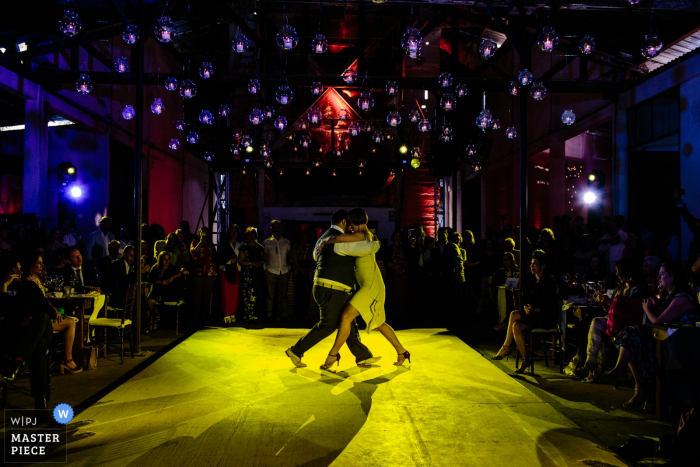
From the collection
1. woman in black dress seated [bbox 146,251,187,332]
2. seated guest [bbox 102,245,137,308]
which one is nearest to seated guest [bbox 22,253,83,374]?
seated guest [bbox 102,245,137,308]

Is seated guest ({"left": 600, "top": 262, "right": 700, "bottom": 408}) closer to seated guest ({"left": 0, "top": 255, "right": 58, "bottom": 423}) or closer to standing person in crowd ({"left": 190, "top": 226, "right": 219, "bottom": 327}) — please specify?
seated guest ({"left": 0, "top": 255, "right": 58, "bottom": 423})

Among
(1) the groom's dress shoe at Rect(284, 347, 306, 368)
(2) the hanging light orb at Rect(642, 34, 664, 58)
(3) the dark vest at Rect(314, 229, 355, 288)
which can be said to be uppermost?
(2) the hanging light orb at Rect(642, 34, 664, 58)

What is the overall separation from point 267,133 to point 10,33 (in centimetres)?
876

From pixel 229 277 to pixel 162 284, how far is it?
1.21m

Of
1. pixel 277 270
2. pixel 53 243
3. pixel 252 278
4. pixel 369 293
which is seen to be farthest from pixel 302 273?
pixel 369 293

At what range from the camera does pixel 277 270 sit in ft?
31.1

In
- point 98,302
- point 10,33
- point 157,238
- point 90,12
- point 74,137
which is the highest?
point 90,12

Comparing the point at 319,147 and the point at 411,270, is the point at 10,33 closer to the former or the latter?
the point at 411,270

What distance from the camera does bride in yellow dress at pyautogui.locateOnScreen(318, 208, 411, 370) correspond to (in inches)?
217

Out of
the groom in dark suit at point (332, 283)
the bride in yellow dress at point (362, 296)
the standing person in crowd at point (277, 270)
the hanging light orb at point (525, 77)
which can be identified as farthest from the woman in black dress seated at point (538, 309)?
the standing person in crowd at point (277, 270)

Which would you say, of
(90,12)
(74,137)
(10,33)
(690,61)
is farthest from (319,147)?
(690,61)

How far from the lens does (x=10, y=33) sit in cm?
926

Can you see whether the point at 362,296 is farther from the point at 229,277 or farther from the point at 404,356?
the point at 229,277

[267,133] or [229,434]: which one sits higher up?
[267,133]
